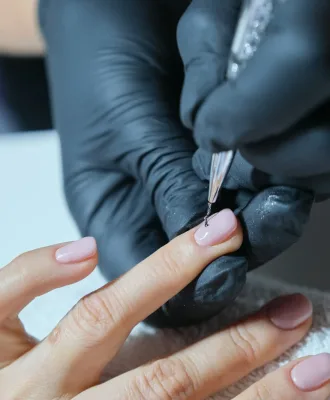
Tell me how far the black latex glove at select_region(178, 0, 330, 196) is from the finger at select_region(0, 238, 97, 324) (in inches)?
6.2

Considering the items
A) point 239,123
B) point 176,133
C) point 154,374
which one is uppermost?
point 239,123

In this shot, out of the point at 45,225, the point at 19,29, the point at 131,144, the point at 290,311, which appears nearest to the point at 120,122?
the point at 131,144

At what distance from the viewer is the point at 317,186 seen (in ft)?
1.21

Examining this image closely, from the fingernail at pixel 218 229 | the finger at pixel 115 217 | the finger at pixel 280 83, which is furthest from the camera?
the finger at pixel 115 217

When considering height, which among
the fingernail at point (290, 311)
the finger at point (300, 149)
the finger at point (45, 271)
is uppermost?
the finger at point (300, 149)

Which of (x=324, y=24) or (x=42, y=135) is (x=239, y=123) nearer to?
(x=324, y=24)

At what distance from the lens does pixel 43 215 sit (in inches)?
25.8

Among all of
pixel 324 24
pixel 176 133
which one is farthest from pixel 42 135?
pixel 324 24

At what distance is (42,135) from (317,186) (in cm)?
48

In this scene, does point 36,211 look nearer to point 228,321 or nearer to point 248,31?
point 228,321

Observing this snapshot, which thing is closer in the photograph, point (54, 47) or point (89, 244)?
point (89, 244)

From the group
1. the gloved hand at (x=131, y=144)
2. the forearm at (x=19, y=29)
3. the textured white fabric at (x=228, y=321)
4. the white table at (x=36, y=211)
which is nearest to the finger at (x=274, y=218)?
A: the gloved hand at (x=131, y=144)

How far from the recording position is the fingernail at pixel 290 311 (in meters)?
0.46

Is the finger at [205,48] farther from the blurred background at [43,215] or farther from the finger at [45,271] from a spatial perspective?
the blurred background at [43,215]
